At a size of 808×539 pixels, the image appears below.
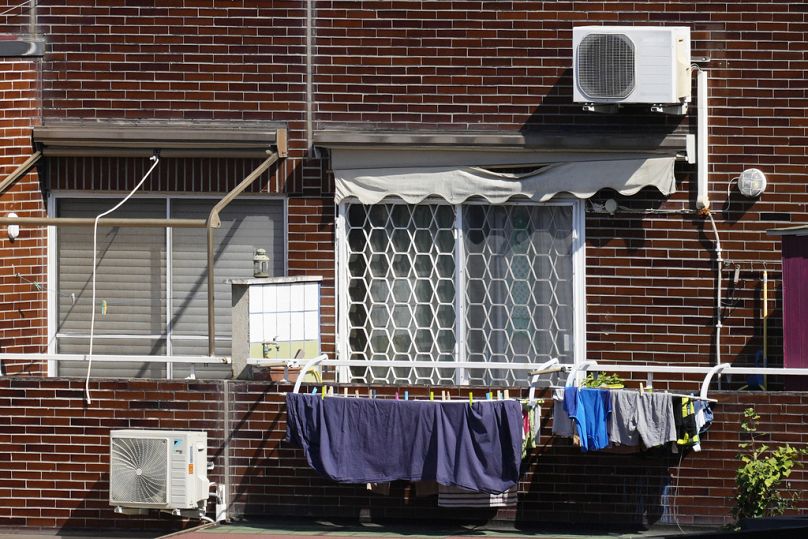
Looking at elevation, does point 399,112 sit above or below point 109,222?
above

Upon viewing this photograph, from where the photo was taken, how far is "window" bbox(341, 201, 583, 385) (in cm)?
1322

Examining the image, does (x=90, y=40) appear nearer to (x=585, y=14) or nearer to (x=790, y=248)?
(x=585, y=14)

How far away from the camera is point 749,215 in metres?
12.9

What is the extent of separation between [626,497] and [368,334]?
2.92m

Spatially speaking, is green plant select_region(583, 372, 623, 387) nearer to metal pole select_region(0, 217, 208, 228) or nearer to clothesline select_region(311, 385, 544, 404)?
clothesline select_region(311, 385, 544, 404)

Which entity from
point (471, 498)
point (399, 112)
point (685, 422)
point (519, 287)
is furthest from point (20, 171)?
point (685, 422)

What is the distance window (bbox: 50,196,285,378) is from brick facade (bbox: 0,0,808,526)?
9.4 inches

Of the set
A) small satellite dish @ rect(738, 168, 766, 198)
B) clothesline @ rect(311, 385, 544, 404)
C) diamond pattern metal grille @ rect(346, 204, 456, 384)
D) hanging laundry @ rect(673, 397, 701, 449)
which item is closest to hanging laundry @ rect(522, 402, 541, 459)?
clothesline @ rect(311, 385, 544, 404)

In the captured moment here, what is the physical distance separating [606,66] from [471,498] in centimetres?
374

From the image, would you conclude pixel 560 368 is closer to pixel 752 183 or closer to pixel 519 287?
pixel 519 287

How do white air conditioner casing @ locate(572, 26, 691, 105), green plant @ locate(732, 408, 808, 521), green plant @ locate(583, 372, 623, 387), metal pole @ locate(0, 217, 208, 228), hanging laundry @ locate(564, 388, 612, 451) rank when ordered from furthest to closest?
metal pole @ locate(0, 217, 208, 228) < white air conditioner casing @ locate(572, 26, 691, 105) < green plant @ locate(583, 372, 623, 387) < hanging laundry @ locate(564, 388, 612, 451) < green plant @ locate(732, 408, 808, 521)

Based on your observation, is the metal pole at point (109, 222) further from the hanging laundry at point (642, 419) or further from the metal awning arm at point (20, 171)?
the hanging laundry at point (642, 419)

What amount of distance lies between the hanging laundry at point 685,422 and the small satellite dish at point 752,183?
7.97 feet

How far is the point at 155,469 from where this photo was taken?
465 inches
